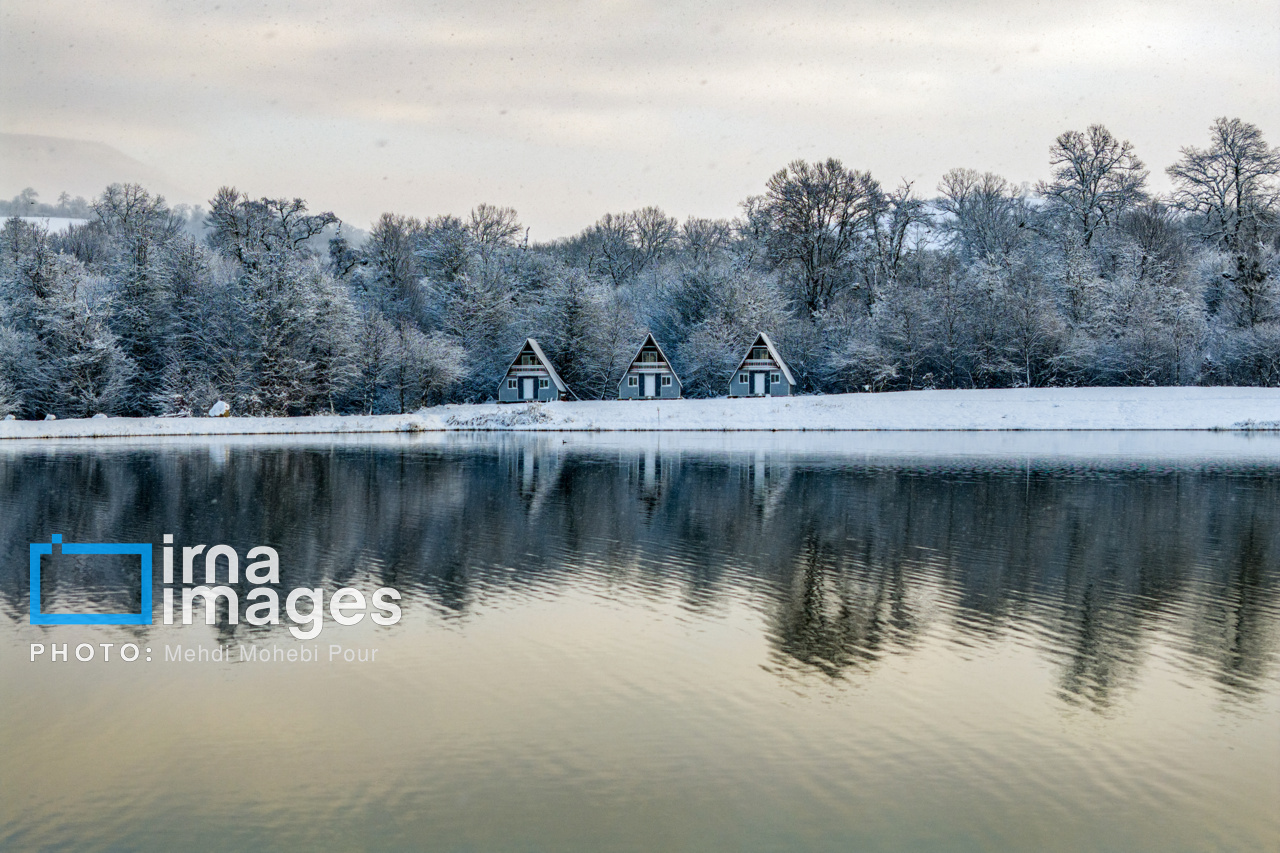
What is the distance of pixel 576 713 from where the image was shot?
11.9 meters

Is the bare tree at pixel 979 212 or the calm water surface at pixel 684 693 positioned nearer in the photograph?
the calm water surface at pixel 684 693

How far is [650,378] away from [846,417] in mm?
20913

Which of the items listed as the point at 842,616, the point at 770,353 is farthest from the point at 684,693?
the point at 770,353

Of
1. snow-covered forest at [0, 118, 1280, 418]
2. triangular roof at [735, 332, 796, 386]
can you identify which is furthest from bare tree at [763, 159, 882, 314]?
triangular roof at [735, 332, 796, 386]

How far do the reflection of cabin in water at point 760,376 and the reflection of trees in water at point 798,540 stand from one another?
146 ft

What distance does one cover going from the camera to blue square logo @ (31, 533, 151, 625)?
1595 cm

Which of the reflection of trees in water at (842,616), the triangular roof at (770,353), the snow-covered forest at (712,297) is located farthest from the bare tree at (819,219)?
the reflection of trees in water at (842,616)

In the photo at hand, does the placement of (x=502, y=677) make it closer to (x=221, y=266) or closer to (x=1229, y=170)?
(x=221, y=266)

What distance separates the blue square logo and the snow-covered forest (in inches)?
1918

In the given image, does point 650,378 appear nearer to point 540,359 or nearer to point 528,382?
point 540,359

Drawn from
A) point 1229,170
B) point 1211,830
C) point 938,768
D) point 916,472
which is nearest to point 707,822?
point 938,768

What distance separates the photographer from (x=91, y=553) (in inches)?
861

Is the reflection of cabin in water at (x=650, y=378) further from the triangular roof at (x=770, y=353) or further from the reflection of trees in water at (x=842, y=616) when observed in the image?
the reflection of trees in water at (x=842, y=616)

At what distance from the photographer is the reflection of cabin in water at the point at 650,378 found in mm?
86625
